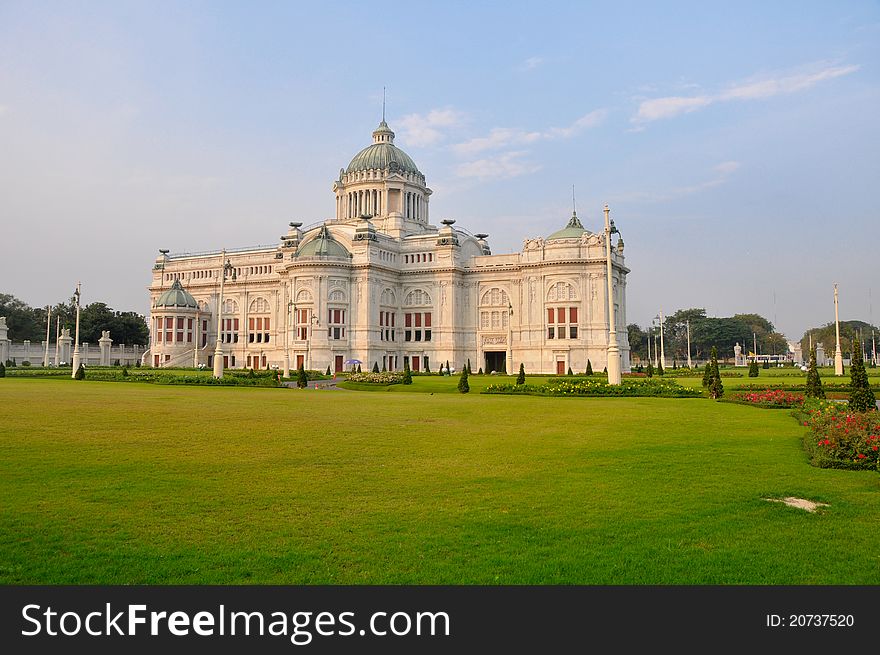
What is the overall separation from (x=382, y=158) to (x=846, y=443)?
81968 millimetres

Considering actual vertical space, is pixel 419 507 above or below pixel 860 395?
below

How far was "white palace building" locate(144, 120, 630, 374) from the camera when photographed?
75875 mm

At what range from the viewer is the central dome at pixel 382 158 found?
89.9 meters

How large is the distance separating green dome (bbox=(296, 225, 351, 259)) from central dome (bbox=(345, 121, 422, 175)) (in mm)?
13839

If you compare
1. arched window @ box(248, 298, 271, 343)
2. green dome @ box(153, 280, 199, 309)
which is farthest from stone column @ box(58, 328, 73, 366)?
arched window @ box(248, 298, 271, 343)

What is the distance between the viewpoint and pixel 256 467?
12.7 meters

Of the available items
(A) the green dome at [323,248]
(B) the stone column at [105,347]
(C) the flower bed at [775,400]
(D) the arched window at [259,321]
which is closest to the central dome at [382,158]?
(A) the green dome at [323,248]

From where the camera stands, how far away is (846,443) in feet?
45.9

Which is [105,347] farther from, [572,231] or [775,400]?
[775,400]

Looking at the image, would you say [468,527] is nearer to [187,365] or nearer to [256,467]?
[256,467]

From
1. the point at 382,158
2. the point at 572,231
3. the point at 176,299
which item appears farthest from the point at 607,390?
the point at 176,299

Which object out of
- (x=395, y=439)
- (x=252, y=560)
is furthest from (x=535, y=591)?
(x=395, y=439)

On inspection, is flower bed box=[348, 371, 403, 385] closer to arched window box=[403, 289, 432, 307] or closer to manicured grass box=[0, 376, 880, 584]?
manicured grass box=[0, 376, 880, 584]

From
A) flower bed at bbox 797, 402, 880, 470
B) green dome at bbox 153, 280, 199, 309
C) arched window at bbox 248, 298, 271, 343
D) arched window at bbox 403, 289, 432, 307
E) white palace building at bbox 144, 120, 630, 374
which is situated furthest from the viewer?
arched window at bbox 248, 298, 271, 343
